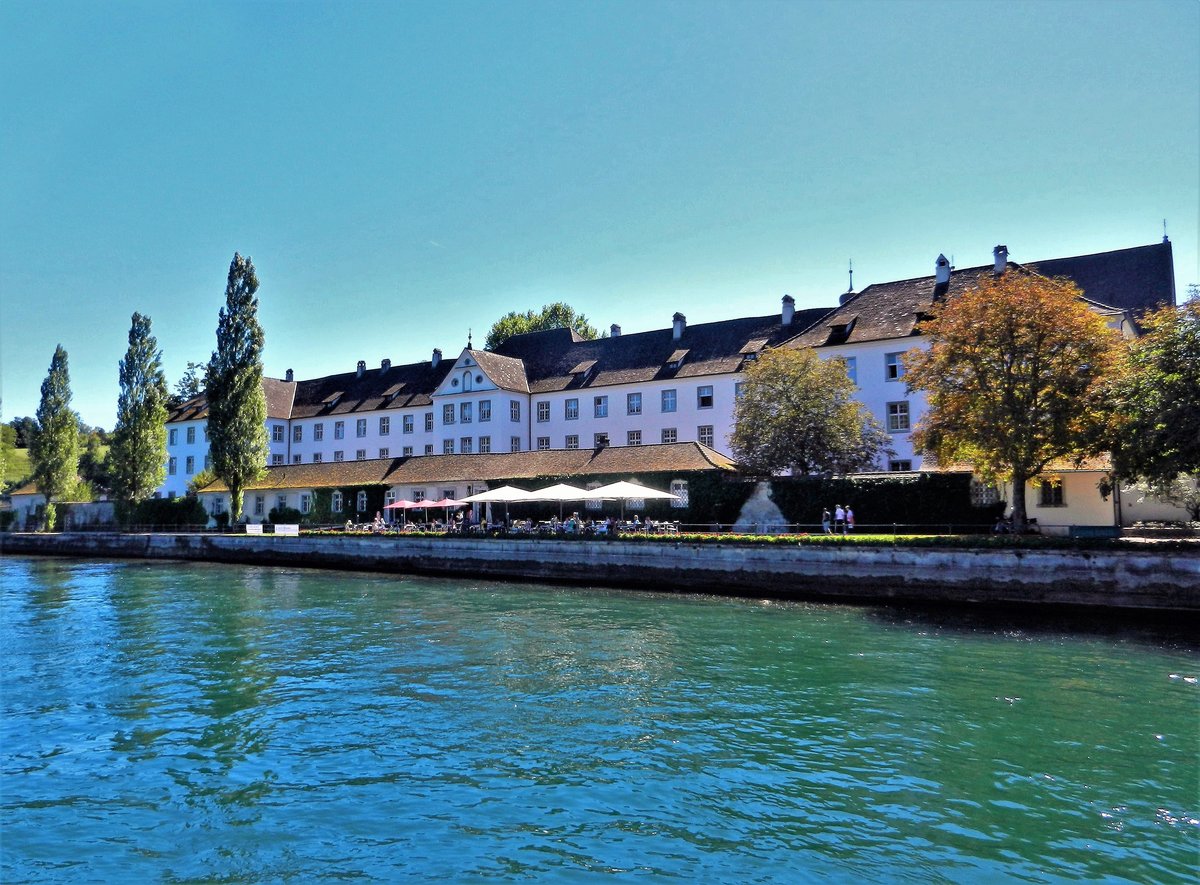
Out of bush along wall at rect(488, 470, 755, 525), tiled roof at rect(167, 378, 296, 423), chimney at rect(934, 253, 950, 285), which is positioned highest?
chimney at rect(934, 253, 950, 285)

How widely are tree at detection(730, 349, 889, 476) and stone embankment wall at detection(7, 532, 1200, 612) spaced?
9530 mm

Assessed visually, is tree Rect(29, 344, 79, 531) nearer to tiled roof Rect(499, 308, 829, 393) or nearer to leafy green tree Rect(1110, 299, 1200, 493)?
tiled roof Rect(499, 308, 829, 393)

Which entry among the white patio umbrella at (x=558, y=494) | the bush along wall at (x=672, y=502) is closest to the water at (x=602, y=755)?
the white patio umbrella at (x=558, y=494)

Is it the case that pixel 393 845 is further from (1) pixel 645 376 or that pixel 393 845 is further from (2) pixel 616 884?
(1) pixel 645 376

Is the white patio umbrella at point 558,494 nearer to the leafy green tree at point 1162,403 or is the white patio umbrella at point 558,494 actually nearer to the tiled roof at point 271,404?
the leafy green tree at point 1162,403

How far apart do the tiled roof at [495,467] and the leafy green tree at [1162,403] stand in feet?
61.8

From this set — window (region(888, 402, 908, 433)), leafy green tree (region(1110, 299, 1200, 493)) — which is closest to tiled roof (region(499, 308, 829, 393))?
window (region(888, 402, 908, 433))

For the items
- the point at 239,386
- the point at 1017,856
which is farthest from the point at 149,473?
the point at 1017,856

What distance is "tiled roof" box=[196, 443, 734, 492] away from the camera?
43.4m

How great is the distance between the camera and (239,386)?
186 feet

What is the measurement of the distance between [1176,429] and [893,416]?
900 inches

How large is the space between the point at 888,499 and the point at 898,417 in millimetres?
11919

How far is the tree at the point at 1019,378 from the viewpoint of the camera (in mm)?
27703

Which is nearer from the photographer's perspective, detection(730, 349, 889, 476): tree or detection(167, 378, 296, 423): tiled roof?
detection(730, 349, 889, 476): tree
